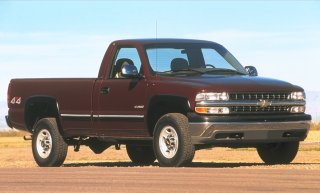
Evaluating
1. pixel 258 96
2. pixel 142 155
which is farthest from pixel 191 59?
pixel 142 155

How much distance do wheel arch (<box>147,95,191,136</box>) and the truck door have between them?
0.13 meters

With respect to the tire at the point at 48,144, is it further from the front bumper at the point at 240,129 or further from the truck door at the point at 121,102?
the front bumper at the point at 240,129

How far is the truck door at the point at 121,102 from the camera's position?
50.9 feet

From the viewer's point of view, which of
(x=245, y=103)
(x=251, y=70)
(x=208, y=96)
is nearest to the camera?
(x=208, y=96)

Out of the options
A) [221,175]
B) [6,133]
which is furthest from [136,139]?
[6,133]

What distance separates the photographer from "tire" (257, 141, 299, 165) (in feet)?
52.9

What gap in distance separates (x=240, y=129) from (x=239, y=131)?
0.11 feet

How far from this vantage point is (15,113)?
59.0 ft

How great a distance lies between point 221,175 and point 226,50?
510cm

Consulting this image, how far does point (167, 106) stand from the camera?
49.8 feet

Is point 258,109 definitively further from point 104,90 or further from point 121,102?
point 104,90

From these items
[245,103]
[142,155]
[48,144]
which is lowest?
[142,155]

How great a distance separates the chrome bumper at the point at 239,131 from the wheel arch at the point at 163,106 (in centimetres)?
39

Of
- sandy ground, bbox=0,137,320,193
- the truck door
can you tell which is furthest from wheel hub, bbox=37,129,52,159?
sandy ground, bbox=0,137,320,193
